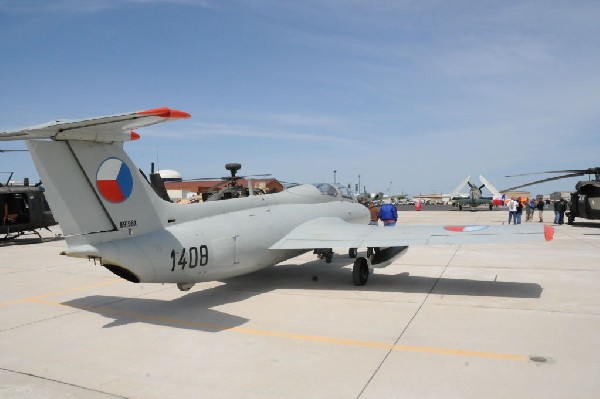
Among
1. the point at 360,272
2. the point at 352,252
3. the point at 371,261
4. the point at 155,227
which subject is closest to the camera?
the point at 155,227

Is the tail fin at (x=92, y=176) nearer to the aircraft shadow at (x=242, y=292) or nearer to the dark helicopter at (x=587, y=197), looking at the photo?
the aircraft shadow at (x=242, y=292)

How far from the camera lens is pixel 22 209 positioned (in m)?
22.3

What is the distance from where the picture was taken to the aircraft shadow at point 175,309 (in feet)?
25.8

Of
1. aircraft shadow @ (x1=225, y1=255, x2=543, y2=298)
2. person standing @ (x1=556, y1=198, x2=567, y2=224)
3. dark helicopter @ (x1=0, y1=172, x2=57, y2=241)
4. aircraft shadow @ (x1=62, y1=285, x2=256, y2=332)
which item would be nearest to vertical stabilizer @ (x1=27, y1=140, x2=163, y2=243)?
aircraft shadow @ (x1=62, y1=285, x2=256, y2=332)

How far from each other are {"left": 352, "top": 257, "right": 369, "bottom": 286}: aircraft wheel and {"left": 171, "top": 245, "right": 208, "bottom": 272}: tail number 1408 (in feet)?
12.3

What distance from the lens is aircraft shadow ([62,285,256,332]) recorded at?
25.8ft

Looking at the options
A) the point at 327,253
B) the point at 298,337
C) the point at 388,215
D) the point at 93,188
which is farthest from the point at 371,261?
the point at 388,215

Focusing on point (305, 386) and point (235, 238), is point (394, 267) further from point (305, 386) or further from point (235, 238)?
point (305, 386)

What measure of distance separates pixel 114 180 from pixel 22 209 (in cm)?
1826

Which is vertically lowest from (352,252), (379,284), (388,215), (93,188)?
(379,284)

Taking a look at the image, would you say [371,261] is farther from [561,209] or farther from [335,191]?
[561,209]

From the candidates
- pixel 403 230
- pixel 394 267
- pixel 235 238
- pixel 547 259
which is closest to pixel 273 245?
pixel 235 238

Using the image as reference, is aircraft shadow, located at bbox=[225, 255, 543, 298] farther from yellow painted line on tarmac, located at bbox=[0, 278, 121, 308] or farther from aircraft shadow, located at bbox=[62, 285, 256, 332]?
yellow painted line on tarmac, located at bbox=[0, 278, 121, 308]

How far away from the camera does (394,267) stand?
1317cm
